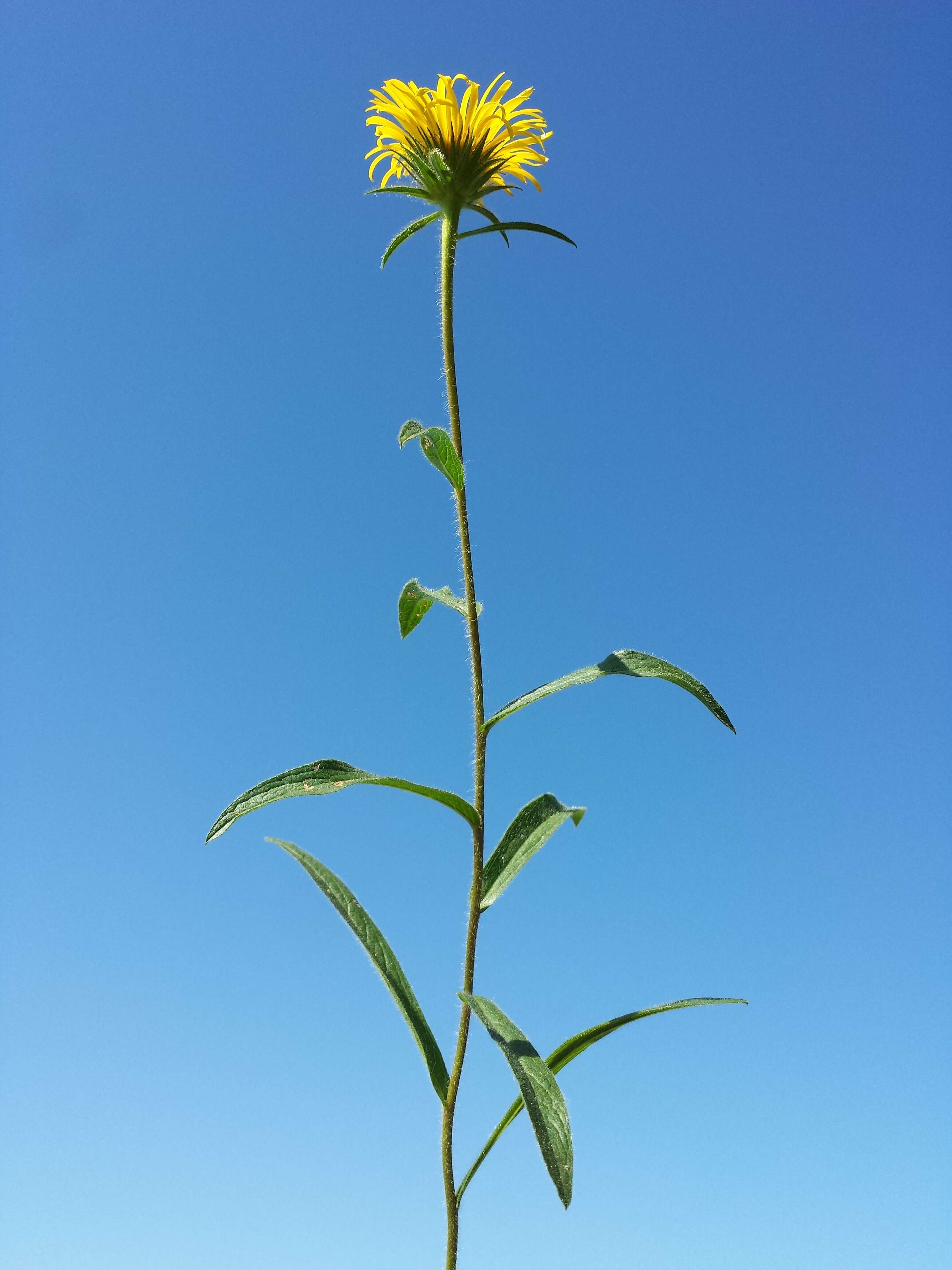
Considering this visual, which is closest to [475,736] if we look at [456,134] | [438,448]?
[438,448]

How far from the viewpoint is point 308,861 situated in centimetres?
184

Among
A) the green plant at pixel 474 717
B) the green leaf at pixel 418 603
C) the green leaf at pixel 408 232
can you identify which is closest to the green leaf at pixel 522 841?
the green plant at pixel 474 717

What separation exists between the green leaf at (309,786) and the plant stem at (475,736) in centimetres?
13

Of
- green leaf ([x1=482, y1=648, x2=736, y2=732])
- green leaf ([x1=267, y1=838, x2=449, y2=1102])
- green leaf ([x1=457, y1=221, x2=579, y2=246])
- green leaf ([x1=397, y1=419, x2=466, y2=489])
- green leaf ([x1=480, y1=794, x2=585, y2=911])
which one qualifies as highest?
green leaf ([x1=457, y1=221, x2=579, y2=246])

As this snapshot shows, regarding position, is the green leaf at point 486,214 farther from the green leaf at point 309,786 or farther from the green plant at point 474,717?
the green leaf at point 309,786

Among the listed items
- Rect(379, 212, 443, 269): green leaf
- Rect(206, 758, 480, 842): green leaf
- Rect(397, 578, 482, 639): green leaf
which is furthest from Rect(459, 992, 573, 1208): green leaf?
Rect(379, 212, 443, 269): green leaf

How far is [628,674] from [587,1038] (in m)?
0.74

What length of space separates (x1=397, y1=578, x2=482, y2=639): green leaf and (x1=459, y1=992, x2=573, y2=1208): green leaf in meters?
0.75

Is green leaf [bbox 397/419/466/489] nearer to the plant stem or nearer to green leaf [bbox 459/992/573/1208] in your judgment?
the plant stem

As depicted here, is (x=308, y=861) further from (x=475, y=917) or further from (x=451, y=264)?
(x=451, y=264)

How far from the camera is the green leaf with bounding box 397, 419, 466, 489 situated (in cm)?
175

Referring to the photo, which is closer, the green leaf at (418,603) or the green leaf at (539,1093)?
the green leaf at (539,1093)

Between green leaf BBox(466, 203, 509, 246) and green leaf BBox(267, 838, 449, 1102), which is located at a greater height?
green leaf BBox(466, 203, 509, 246)

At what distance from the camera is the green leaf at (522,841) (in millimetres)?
1762
